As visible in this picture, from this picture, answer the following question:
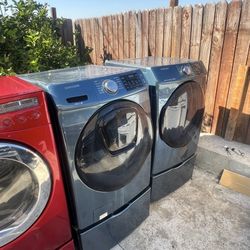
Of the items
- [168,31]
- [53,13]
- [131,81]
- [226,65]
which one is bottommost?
[226,65]

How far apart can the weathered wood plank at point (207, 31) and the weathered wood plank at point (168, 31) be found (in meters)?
0.42

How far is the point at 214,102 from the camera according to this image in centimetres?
252

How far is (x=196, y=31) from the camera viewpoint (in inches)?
97.6

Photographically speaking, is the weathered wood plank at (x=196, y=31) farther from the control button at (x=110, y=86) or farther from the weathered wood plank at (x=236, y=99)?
the control button at (x=110, y=86)

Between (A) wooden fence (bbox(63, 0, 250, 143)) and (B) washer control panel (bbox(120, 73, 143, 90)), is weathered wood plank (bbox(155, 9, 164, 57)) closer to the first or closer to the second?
(A) wooden fence (bbox(63, 0, 250, 143))

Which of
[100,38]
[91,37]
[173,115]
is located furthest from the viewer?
[91,37]

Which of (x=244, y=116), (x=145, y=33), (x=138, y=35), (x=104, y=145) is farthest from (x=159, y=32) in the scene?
(x=104, y=145)

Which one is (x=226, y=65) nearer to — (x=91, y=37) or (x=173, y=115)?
(x=173, y=115)

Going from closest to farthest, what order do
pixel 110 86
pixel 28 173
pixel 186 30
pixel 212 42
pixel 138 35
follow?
pixel 28 173 → pixel 110 86 → pixel 212 42 → pixel 186 30 → pixel 138 35

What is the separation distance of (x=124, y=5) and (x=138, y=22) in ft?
1.98

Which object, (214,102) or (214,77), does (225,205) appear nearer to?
(214,102)

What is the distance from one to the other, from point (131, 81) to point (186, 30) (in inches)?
62.2

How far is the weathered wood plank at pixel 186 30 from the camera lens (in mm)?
2488

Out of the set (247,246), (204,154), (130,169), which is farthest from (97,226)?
(204,154)
